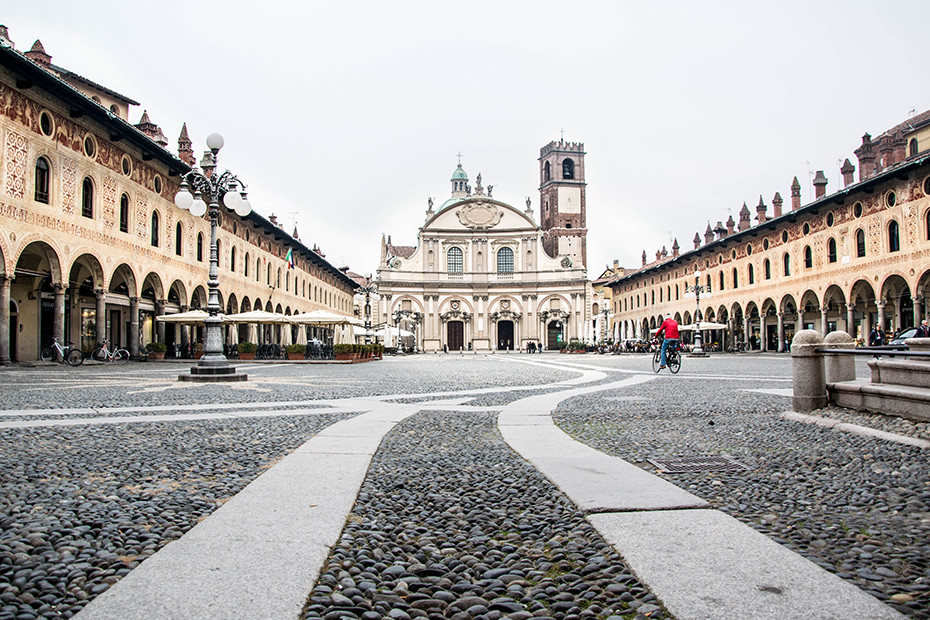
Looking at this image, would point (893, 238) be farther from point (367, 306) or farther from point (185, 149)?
point (367, 306)

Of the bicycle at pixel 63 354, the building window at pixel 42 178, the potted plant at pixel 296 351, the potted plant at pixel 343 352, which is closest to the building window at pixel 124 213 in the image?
the building window at pixel 42 178

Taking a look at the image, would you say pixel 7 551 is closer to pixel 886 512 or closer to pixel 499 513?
pixel 499 513

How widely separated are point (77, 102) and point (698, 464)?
22.7m

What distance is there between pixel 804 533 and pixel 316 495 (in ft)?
8.33

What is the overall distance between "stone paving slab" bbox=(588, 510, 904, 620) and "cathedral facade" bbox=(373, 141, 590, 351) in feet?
219

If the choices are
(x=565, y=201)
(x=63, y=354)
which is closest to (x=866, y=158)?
(x=63, y=354)

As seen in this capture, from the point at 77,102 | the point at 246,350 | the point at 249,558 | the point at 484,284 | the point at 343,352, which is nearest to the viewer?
the point at 249,558

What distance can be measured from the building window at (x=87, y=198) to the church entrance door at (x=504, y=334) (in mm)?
51981

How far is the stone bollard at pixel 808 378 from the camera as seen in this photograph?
290 inches

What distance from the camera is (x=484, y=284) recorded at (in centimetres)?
7138

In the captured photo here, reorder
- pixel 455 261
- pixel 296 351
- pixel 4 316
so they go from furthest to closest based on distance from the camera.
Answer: pixel 455 261, pixel 296 351, pixel 4 316

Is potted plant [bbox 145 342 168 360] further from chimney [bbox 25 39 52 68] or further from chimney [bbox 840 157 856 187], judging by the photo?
chimney [bbox 840 157 856 187]

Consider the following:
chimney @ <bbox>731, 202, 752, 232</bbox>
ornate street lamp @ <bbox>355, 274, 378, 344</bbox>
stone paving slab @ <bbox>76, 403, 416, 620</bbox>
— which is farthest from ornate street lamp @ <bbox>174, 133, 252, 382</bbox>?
chimney @ <bbox>731, 202, 752, 232</bbox>

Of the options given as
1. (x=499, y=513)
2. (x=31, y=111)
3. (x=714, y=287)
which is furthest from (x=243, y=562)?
(x=714, y=287)
